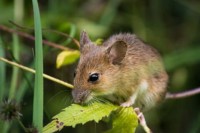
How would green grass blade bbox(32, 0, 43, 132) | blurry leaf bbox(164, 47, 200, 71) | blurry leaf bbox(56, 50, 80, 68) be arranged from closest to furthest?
green grass blade bbox(32, 0, 43, 132) → blurry leaf bbox(56, 50, 80, 68) → blurry leaf bbox(164, 47, 200, 71)

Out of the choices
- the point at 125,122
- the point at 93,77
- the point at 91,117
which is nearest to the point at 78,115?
the point at 91,117

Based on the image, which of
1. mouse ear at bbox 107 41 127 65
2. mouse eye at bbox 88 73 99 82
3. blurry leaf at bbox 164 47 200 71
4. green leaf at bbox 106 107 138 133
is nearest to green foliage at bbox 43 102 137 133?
green leaf at bbox 106 107 138 133

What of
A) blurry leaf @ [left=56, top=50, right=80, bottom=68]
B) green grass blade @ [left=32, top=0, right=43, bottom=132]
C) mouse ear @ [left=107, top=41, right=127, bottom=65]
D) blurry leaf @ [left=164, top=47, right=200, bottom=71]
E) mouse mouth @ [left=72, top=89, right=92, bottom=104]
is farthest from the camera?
blurry leaf @ [left=164, top=47, right=200, bottom=71]

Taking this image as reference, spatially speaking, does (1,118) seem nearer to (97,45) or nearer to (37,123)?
(37,123)

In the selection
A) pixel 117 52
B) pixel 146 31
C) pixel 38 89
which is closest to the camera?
pixel 38 89

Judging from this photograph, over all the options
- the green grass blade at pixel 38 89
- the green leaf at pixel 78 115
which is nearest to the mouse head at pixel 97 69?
the green leaf at pixel 78 115

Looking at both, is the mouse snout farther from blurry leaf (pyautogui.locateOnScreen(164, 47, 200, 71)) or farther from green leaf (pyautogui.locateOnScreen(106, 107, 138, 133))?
blurry leaf (pyautogui.locateOnScreen(164, 47, 200, 71))

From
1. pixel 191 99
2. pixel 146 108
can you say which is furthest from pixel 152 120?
pixel 146 108

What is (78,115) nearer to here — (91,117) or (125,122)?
(91,117)
